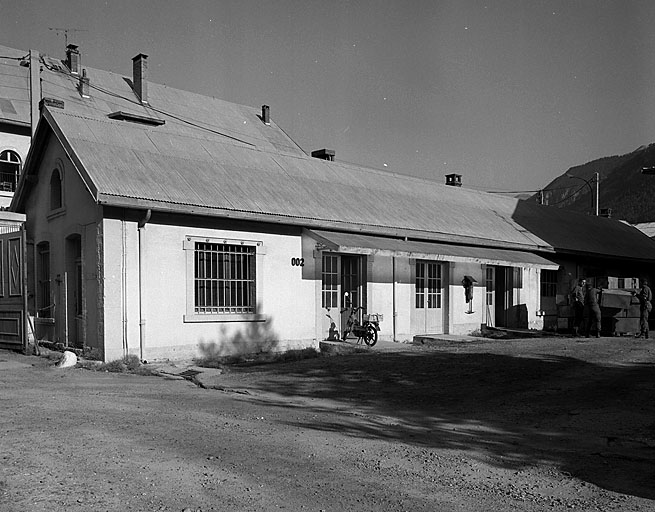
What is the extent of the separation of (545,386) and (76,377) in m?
7.83

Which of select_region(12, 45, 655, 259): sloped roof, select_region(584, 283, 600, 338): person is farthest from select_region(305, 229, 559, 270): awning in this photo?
select_region(584, 283, 600, 338): person

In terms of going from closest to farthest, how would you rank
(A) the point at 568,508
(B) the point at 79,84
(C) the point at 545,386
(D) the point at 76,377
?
(A) the point at 568,508 → (C) the point at 545,386 → (D) the point at 76,377 → (B) the point at 79,84

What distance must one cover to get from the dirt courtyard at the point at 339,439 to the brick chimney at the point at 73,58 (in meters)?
24.7

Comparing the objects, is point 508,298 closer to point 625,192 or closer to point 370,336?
point 370,336

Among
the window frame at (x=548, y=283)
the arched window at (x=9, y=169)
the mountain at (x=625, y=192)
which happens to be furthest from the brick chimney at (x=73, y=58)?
the mountain at (x=625, y=192)

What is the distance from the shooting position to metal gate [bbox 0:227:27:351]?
15.3 meters

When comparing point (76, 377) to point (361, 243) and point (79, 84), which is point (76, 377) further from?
point (79, 84)

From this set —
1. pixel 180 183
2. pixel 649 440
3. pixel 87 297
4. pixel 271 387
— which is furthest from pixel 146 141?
pixel 649 440

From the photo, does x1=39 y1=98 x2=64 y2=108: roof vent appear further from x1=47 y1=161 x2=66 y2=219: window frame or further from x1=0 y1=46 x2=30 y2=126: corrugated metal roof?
x1=0 y1=46 x2=30 y2=126: corrugated metal roof

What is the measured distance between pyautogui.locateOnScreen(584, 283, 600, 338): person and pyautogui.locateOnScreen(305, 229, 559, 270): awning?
210 centimetres

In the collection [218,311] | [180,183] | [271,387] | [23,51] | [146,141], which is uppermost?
[23,51]

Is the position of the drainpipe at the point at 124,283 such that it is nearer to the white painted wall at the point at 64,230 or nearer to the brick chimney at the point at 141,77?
the white painted wall at the point at 64,230

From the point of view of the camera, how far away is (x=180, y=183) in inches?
588

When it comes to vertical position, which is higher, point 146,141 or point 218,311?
point 146,141
